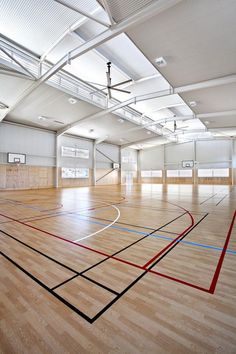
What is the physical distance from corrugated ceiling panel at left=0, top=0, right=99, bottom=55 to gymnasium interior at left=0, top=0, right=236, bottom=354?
5cm

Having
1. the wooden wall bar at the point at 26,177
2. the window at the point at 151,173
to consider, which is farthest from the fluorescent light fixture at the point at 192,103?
the window at the point at 151,173

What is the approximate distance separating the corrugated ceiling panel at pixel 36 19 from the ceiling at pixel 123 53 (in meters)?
0.04

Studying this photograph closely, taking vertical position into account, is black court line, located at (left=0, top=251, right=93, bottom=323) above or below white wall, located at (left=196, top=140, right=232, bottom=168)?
below

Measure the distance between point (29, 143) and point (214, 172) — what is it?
25202mm

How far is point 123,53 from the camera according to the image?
10156mm

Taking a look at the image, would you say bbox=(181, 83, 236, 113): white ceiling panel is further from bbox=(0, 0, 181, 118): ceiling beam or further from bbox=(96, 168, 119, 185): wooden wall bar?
bbox=(96, 168, 119, 185): wooden wall bar

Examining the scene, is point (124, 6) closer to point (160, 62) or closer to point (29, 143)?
point (160, 62)

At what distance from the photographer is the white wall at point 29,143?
15961mm

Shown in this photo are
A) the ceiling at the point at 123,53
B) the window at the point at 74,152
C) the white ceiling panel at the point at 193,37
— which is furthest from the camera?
the window at the point at 74,152

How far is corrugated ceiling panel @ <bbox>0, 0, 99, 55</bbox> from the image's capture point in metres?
7.46

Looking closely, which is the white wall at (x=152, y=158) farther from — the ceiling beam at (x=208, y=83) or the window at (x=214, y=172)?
the ceiling beam at (x=208, y=83)

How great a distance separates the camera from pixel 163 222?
5.24m

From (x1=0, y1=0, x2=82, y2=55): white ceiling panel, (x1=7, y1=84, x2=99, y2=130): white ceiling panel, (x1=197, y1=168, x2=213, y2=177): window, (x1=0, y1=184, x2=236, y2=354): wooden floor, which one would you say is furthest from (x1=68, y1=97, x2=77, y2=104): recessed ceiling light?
(x1=197, y1=168, x2=213, y2=177): window

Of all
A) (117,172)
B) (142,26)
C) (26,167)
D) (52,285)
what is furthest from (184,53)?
(117,172)
